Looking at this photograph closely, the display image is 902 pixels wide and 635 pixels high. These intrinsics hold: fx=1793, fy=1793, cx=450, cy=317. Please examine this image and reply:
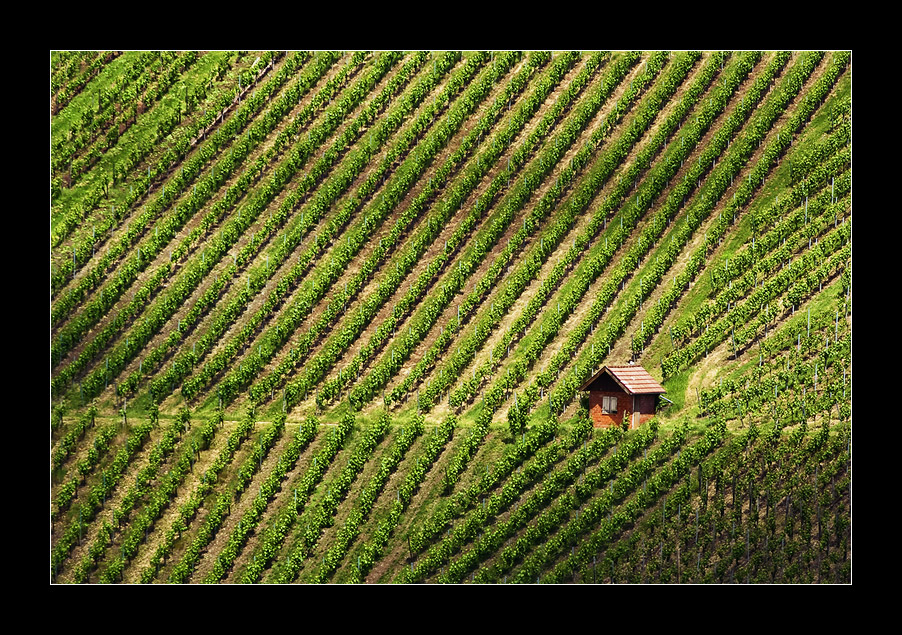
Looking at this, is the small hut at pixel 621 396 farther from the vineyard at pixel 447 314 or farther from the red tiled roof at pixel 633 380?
the vineyard at pixel 447 314

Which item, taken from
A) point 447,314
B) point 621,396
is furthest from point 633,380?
point 447,314

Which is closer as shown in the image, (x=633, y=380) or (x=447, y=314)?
(x=633, y=380)

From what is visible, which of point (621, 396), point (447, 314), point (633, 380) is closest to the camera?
point (621, 396)

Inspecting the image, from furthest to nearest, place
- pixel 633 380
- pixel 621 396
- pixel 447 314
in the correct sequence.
→ 1. pixel 447 314
2. pixel 633 380
3. pixel 621 396

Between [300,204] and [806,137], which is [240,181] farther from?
[806,137]

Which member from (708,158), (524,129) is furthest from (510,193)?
(708,158)

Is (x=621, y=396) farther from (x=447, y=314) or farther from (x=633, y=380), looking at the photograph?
(x=447, y=314)

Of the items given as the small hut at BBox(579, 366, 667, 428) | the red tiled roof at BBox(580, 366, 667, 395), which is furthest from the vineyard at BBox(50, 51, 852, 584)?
the red tiled roof at BBox(580, 366, 667, 395)
